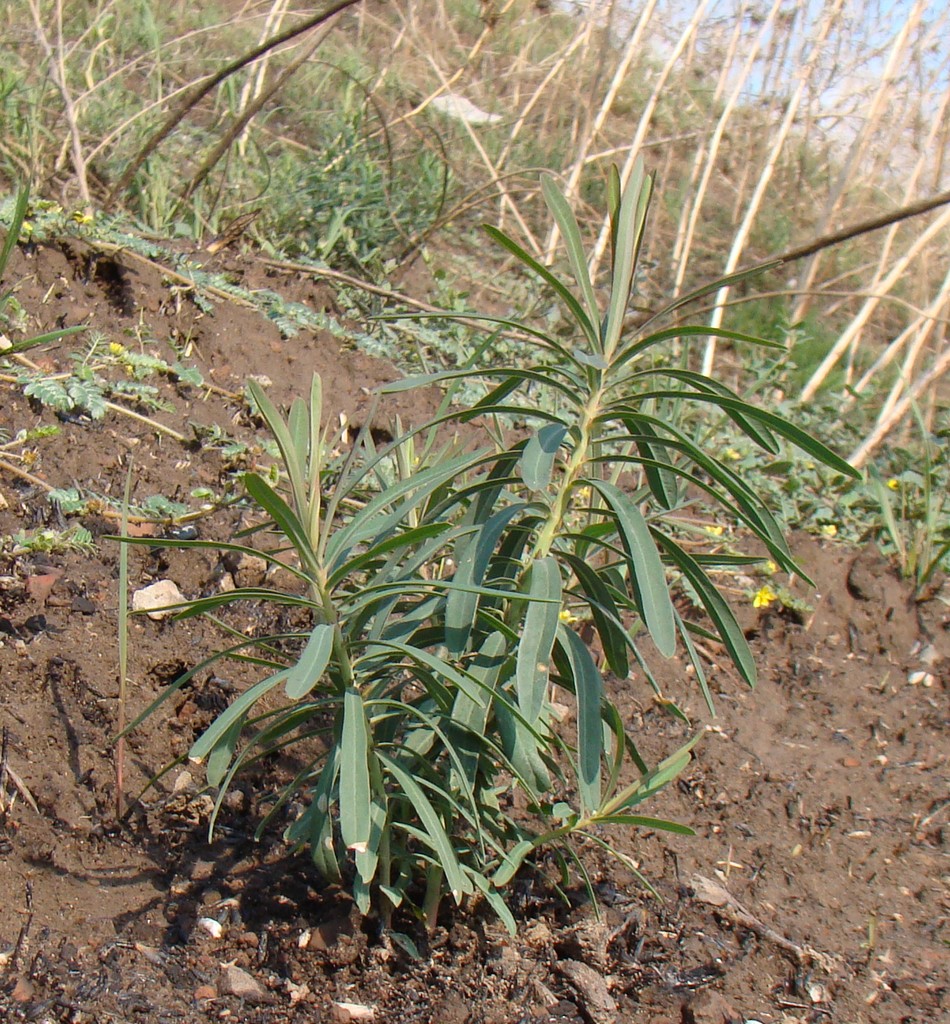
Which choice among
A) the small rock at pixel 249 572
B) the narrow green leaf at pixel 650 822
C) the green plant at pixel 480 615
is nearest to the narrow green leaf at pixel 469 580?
the green plant at pixel 480 615

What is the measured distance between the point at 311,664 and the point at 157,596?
1179mm

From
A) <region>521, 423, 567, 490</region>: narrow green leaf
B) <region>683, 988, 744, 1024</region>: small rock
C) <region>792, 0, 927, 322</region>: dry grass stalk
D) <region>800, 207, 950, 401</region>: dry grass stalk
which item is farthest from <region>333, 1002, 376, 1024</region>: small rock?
<region>792, 0, 927, 322</region>: dry grass stalk

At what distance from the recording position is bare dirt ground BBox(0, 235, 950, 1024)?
1590mm

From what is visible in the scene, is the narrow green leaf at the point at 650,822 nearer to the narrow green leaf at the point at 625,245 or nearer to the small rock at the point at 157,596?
the narrow green leaf at the point at 625,245

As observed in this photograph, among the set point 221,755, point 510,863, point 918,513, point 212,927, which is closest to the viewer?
point 221,755

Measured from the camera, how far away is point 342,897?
1.75 metres

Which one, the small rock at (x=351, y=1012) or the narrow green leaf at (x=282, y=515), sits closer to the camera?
the narrow green leaf at (x=282, y=515)

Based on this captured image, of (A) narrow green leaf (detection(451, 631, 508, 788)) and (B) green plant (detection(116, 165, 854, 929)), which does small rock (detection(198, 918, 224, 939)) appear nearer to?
(B) green plant (detection(116, 165, 854, 929))

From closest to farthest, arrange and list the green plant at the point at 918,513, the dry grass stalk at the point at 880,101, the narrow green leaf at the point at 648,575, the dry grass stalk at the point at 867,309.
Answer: the narrow green leaf at the point at 648,575, the green plant at the point at 918,513, the dry grass stalk at the point at 867,309, the dry grass stalk at the point at 880,101

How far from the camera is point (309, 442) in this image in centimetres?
141

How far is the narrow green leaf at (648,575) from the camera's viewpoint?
1.23 metres

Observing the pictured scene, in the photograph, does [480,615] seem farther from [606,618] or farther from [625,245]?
[625,245]

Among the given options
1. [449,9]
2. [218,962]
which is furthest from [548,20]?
[218,962]

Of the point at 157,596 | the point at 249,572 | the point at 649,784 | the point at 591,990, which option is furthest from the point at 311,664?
the point at 249,572
